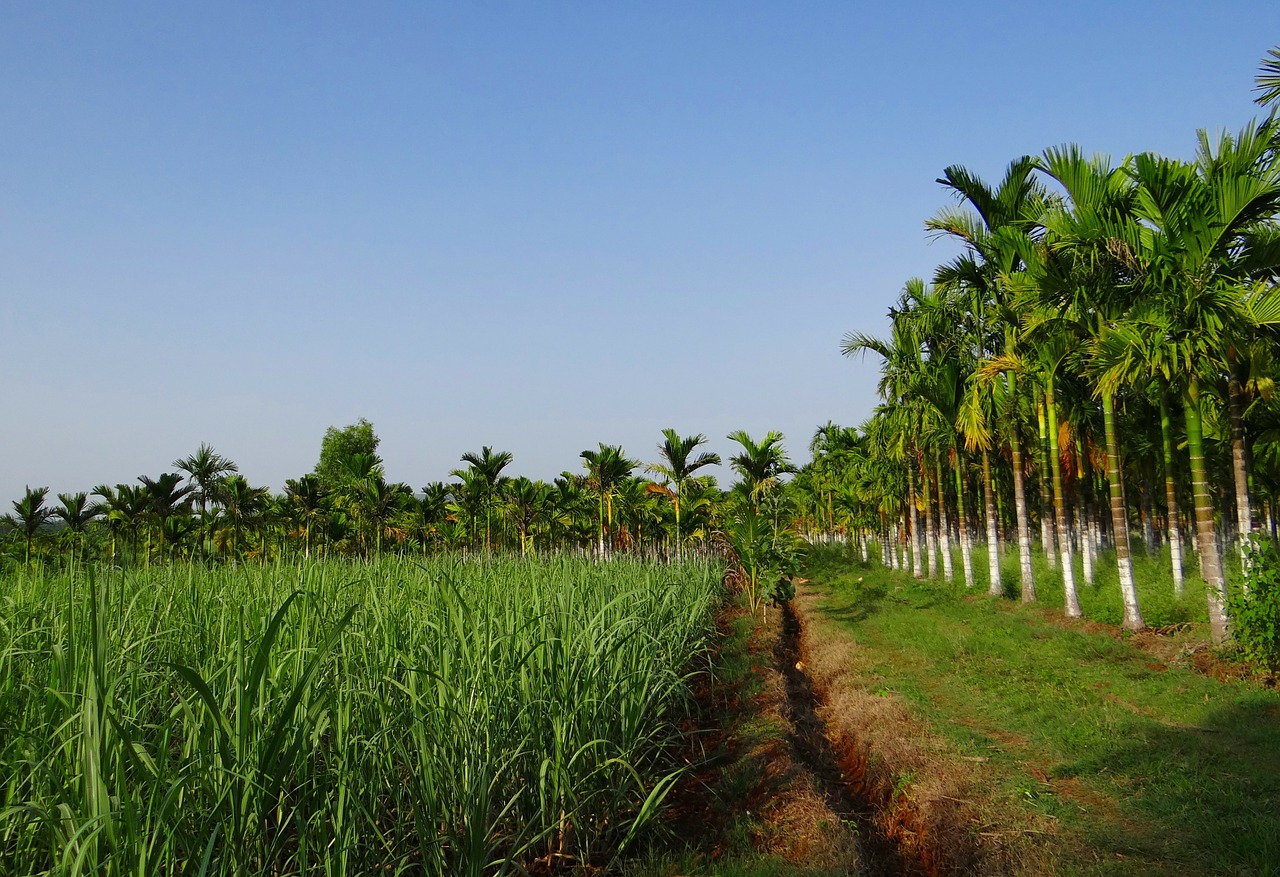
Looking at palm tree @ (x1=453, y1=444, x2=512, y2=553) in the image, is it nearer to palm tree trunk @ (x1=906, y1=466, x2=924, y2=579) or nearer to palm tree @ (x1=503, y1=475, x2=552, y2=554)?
palm tree @ (x1=503, y1=475, x2=552, y2=554)

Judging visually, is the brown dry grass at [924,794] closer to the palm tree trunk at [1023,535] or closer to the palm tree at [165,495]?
the palm tree trunk at [1023,535]

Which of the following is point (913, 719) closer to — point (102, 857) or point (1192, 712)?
point (1192, 712)

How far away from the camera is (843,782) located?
708 centimetres

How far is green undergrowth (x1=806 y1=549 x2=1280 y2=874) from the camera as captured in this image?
4.92 meters

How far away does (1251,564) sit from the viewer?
9.62m

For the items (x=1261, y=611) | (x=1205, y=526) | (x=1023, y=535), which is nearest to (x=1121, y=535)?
(x=1205, y=526)

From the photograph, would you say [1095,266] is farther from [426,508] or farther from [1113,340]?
[426,508]

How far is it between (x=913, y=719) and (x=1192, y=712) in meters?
2.75

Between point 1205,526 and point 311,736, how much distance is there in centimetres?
1158

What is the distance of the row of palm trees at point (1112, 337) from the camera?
10281mm

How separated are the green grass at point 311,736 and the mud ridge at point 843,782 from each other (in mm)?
1618

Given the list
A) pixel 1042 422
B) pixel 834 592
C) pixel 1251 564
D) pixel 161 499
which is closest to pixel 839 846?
pixel 1251 564

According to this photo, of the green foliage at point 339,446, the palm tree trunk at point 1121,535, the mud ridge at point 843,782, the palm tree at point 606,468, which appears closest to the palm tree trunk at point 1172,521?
the palm tree trunk at point 1121,535

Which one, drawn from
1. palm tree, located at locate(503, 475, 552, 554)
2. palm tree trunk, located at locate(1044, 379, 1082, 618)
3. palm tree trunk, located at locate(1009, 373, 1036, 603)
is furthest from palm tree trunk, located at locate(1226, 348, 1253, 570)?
palm tree, located at locate(503, 475, 552, 554)
